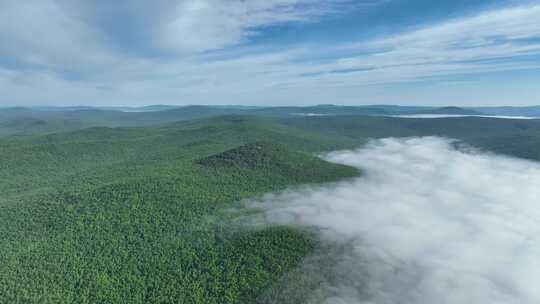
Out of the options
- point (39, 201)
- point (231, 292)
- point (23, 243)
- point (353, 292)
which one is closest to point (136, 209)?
point (23, 243)

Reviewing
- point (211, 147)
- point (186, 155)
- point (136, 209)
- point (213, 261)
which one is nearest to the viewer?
point (213, 261)

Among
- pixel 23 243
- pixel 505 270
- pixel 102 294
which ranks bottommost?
pixel 505 270

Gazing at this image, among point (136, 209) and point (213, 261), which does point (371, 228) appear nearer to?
point (213, 261)

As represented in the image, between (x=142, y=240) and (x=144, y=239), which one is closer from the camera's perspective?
(x=142, y=240)

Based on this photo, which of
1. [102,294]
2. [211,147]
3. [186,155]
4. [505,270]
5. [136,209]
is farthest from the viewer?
[211,147]

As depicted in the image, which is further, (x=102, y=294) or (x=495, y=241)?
(x=495, y=241)

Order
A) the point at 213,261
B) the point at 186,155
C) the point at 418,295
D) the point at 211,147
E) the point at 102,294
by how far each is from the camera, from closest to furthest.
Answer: the point at 102,294, the point at 418,295, the point at 213,261, the point at 186,155, the point at 211,147

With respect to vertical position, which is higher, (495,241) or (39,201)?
(39,201)

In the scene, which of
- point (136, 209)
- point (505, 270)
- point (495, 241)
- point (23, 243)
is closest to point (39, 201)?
point (23, 243)

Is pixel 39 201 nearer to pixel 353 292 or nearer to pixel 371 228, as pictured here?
pixel 353 292
